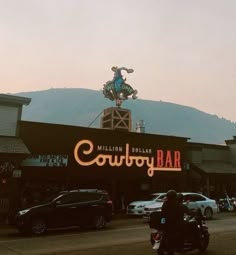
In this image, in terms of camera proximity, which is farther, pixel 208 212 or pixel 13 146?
pixel 208 212

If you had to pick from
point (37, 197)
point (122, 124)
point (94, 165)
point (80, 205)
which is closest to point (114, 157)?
point (94, 165)

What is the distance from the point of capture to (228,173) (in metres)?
34.3

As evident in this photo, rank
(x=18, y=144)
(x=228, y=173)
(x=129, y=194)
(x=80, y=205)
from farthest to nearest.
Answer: (x=228, y=173)
(x=129, y=194)
(x=18, y=144)
(x=80, y=205)

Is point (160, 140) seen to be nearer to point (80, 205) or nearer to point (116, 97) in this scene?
point (116, 97)

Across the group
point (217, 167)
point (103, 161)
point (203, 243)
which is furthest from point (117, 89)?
point (203, 243)

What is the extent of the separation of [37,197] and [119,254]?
1578 centimetres

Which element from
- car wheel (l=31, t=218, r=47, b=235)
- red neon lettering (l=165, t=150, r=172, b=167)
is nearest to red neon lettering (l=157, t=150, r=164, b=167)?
red neon lettering (l=165, t=150, r=172, b=167)

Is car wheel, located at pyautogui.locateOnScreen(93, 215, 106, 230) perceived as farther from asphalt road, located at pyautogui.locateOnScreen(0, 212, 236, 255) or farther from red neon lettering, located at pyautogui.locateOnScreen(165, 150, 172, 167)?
red neon lettering, located at pyautogui.locateOnScreen(165, 150, 172, 167)

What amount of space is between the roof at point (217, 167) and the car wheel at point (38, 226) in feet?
64.4

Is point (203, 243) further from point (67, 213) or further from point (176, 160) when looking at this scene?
point (176, 160)

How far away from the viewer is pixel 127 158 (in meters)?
29.7

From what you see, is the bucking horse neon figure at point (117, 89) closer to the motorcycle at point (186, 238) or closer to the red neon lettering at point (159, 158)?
the red neon lettering at point (159, 158)

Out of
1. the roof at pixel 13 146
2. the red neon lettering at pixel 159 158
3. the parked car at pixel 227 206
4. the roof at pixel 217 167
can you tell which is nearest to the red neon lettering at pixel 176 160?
the red neon lettering at pixel 159 158

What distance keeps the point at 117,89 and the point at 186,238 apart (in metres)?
26.7
